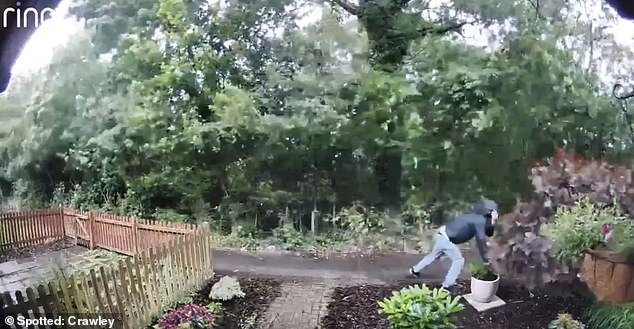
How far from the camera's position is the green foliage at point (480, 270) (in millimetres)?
2020

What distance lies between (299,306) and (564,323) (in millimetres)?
927

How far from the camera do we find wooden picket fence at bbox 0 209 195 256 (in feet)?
6.52

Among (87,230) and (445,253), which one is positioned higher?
(87,230)

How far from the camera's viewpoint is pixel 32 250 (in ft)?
6.50

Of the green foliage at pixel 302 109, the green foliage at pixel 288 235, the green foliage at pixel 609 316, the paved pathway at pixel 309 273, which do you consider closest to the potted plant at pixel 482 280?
the paved pathway at pixel 309 273

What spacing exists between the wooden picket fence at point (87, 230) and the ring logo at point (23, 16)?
2.06 ft

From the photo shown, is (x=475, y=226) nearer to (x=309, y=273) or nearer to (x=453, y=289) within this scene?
(x=453, y=289)

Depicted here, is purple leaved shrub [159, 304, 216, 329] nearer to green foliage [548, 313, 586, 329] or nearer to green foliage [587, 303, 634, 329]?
green foliage [548, 313, 586, 329]

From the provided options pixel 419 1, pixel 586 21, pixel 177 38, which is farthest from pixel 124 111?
pixel 586 21

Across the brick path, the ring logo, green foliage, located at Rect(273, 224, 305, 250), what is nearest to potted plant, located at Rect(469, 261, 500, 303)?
the brick path

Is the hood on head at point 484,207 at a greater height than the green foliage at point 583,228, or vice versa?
the hood on head at point 484,207

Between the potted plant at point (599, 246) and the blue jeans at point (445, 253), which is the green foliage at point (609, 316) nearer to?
the potted plant at point (599, 246)

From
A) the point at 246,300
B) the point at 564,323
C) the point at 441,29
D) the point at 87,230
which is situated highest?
the point at 441,29

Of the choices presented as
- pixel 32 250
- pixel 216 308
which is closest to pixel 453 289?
pixel 216 308
